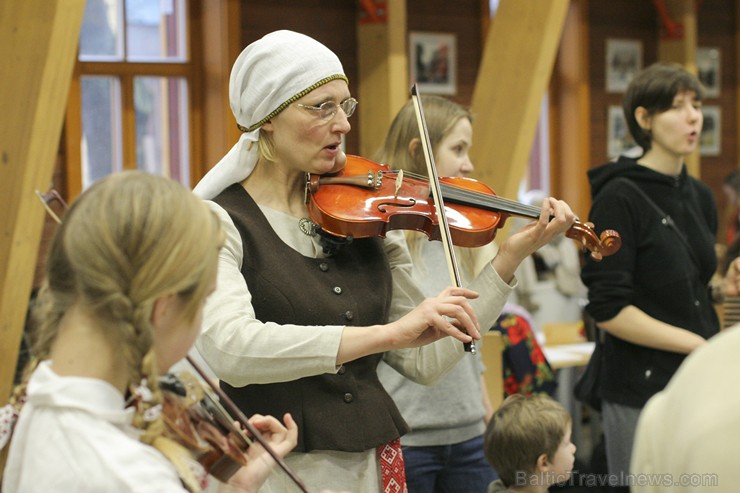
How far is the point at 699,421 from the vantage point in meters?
0.77

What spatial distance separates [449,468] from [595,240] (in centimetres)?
81

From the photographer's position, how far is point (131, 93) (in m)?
6.05

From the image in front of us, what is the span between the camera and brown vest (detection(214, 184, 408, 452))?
6.19 feet

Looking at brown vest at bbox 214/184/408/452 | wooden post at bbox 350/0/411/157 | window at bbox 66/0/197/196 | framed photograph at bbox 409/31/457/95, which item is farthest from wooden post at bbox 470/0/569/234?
framed photograph at bbox 409/31/457/95

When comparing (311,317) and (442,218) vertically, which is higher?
(442,218)

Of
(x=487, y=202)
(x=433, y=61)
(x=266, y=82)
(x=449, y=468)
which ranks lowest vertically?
(x=449, y=468)

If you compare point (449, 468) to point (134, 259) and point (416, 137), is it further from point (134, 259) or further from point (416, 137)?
point (134, 259)

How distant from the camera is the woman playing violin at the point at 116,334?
121 centimetres

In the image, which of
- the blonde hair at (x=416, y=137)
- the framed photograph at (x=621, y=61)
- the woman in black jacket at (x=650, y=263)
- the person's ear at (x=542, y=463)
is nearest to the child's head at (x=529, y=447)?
the person's ear at (x=542, y=463)

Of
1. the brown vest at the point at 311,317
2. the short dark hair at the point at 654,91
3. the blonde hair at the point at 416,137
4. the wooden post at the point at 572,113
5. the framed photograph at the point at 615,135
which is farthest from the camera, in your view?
the framed photograph at the point at 615,135

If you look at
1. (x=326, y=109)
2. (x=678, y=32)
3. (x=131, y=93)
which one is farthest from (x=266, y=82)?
(x=678, y=32)

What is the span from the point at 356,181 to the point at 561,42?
604cm

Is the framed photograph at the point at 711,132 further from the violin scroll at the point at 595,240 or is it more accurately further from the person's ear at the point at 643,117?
the violin scroll at the point at 595,240

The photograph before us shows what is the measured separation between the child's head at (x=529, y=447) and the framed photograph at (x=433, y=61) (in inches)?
184
